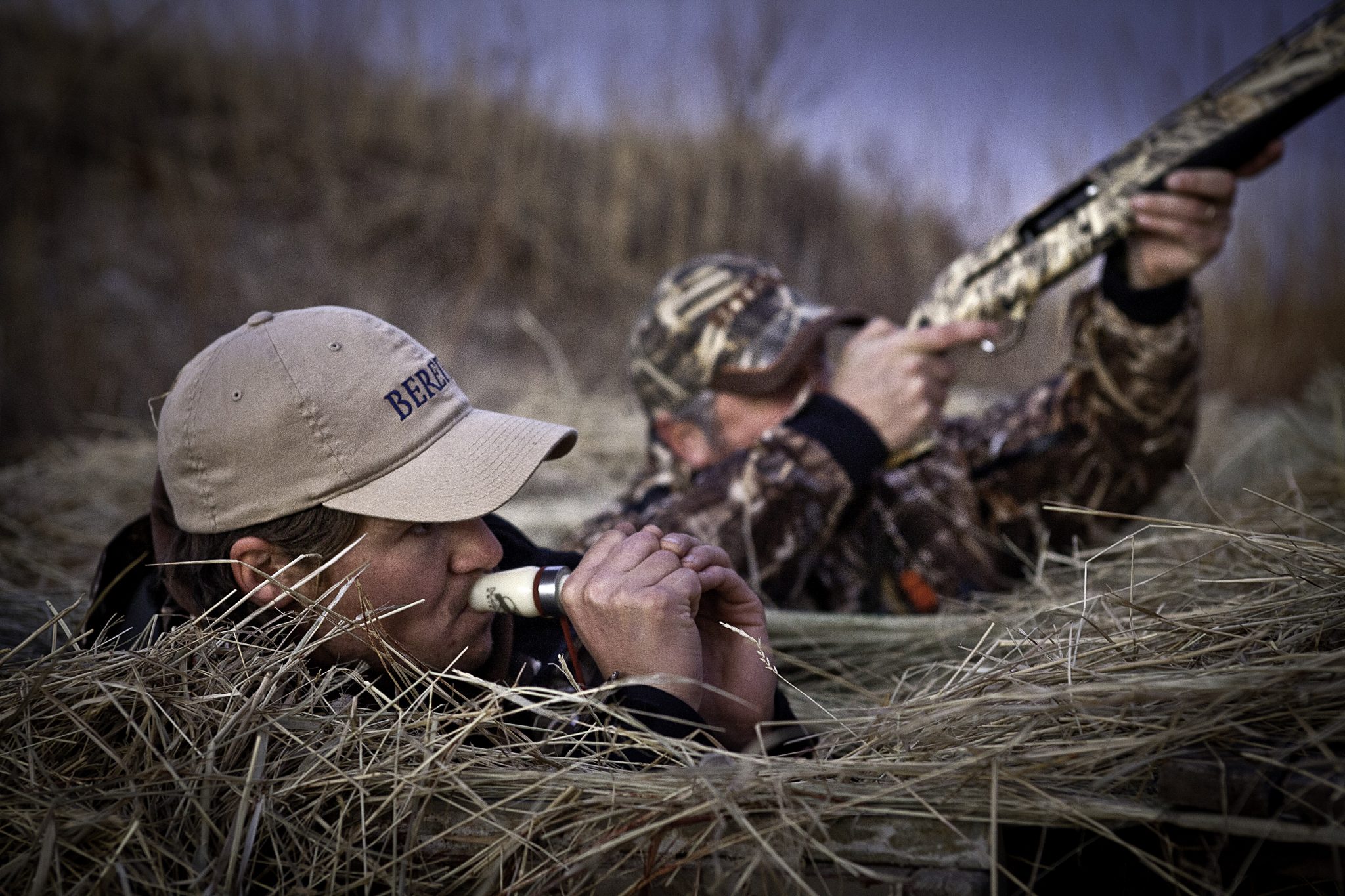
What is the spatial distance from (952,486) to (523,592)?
1.75 meters

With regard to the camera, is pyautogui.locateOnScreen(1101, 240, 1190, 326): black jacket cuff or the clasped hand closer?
the clasped hand

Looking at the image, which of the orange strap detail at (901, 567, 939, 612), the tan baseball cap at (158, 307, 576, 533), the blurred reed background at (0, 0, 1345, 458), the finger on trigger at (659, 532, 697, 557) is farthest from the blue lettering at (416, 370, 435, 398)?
the blurred reed background at (0, 0, 1345, 458)

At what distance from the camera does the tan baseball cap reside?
140 centimetres

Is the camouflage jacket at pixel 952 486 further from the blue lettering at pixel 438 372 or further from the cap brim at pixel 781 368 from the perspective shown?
the blue lettering at pixel 438 372

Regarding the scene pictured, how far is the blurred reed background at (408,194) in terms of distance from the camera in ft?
23.6

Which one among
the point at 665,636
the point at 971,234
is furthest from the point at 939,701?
the point at 971,234

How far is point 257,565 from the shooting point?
4.75 feet

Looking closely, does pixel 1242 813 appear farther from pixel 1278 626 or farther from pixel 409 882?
pixel 409 882

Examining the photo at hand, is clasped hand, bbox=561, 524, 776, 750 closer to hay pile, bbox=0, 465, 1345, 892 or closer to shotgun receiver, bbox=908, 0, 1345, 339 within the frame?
hay pile, bbox=0, 465, 1345, 892

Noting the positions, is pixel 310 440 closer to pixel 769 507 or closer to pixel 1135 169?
pixel 769 507

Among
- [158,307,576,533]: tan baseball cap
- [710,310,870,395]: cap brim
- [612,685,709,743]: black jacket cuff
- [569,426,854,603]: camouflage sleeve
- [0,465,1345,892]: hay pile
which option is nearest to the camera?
[0,465,1345,892]: hay pile

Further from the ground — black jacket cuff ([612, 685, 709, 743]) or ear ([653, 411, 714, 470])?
black jacket cuff ([612, 685, 709, 743])

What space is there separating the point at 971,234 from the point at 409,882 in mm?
6631

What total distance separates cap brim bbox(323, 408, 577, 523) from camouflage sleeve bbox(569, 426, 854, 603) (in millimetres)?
874
